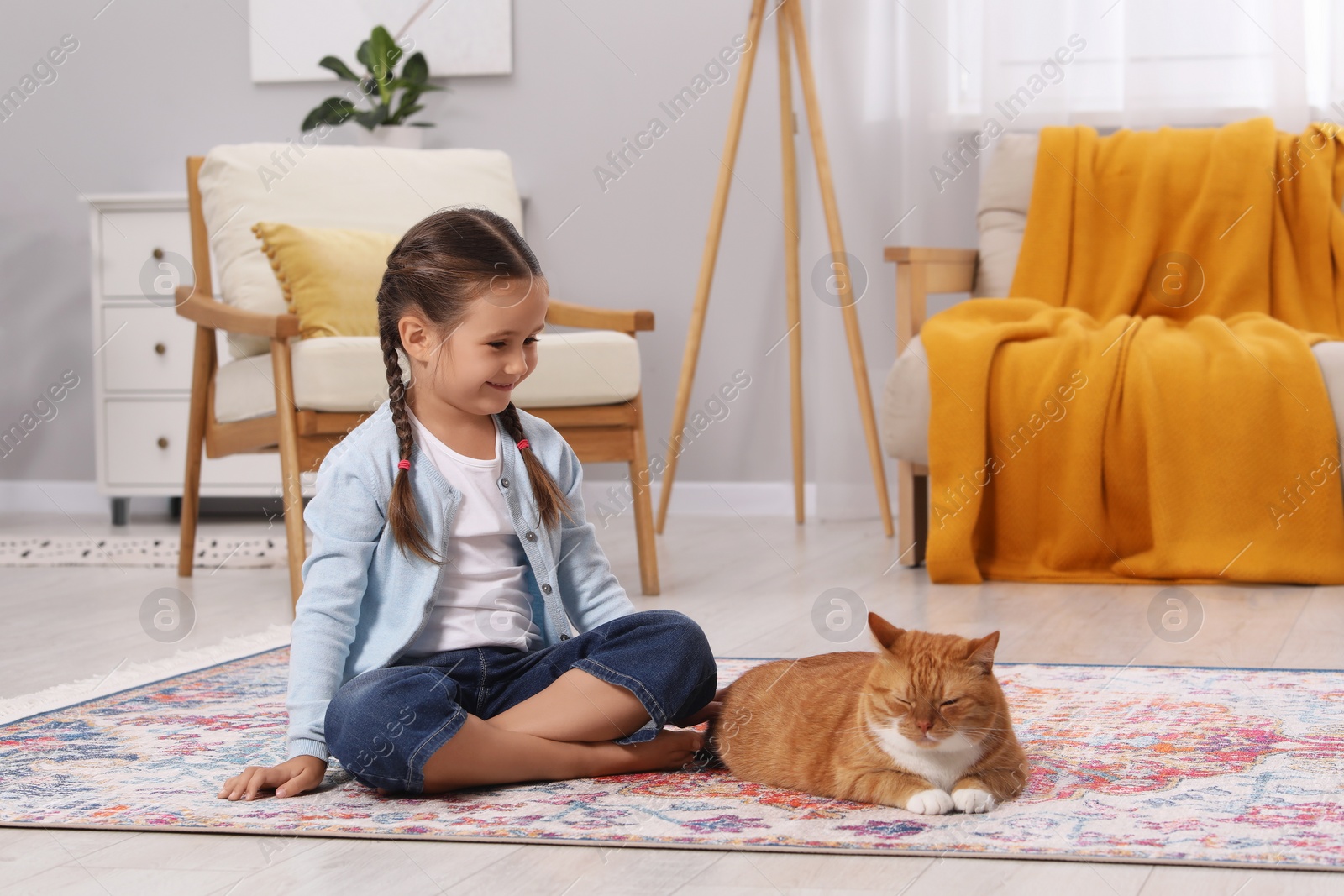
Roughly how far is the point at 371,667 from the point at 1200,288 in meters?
2.22

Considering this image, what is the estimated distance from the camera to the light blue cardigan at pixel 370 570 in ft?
3.60

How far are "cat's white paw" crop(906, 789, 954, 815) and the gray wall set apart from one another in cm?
227

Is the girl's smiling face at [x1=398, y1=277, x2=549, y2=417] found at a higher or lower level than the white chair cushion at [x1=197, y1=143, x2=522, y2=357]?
lower

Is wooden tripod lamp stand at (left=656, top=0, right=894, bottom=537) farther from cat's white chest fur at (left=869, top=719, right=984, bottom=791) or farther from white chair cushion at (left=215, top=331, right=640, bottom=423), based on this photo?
cat's white chest fur at (left=869, top=719, right=984, bottom=791)

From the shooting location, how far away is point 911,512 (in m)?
2.58

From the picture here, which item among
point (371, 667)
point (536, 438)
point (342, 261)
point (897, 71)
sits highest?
point (897, 71)

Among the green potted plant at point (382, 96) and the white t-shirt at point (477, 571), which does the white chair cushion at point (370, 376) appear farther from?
the green potted plant at point (382, 96)

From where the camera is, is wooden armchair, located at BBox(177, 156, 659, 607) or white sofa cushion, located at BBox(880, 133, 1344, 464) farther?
white sofa cushion, located at BBox(880, 133, 1344, 464)

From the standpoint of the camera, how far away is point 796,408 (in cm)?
329

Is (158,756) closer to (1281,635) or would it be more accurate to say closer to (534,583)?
(534,583)

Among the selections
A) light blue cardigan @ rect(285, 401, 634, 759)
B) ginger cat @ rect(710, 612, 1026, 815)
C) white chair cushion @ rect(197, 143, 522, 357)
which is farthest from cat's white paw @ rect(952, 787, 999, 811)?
white chair cushion @ rect(197, 143, 522, 357)

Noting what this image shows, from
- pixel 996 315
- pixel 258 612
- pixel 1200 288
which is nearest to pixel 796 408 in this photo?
pixel 996 315

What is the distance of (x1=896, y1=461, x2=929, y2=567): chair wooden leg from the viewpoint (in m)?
2.56

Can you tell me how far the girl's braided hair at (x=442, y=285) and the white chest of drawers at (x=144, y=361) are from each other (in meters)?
2.26
